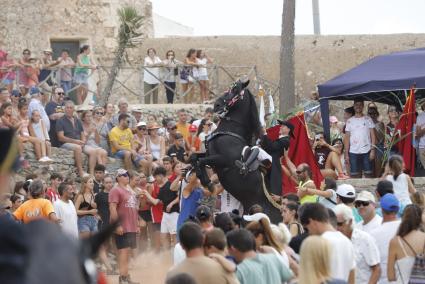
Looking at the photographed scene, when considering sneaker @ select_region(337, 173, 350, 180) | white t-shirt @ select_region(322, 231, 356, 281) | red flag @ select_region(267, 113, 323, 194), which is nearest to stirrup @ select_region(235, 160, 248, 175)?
red flag @ select_region(267, 113, 323, 194)

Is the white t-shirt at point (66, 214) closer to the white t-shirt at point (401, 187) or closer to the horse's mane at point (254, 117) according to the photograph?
the horse's mane at point (254, 117)

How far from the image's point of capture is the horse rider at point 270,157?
1458 centimetres

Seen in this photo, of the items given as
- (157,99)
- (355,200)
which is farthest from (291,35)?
(355,200)

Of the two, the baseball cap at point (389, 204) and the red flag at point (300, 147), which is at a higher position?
the baseball cap at point (389, 204)

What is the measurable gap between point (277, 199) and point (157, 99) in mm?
13936

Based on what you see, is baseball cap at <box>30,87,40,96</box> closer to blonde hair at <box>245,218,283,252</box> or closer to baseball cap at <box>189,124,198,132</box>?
baseball cap at <box>189,124,198,132</box>

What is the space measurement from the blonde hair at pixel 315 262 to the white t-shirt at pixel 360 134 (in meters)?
9.59

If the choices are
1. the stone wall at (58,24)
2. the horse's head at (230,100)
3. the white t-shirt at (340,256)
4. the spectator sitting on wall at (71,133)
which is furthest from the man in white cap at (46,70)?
the white t-shirt at (340,256)

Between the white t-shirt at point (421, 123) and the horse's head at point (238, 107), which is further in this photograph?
the white t-shirt at point (421, 123)

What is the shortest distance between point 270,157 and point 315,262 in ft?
27.0

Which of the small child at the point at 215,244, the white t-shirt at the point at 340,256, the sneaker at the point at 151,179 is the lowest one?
the sneaker at the point at 151,179

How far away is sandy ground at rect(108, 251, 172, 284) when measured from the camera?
49.2ft

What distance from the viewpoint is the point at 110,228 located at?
2506 millimetres

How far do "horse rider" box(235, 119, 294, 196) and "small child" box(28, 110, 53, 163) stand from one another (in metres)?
4.90
